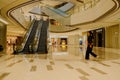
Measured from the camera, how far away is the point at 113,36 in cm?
2506

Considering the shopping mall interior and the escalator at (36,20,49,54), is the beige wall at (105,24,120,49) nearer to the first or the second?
the shopping mall interior

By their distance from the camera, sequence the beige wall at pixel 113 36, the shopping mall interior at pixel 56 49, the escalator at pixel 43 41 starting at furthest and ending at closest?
the beige wall at pixel 113 36, the escalator at pixel 43 41, the shopping mall interior at pixel 56 49

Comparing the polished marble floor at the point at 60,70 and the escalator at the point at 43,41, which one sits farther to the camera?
the escalator at the point at 43,41

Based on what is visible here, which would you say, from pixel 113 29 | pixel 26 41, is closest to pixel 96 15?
pixel 26 41

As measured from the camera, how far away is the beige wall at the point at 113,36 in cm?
2385

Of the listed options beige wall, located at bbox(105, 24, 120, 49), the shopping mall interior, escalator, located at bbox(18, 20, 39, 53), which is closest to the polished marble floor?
the shopping mall interior

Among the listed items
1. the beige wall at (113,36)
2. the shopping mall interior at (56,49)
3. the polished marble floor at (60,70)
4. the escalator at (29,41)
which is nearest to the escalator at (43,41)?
the shopping mall interior at (56,49)

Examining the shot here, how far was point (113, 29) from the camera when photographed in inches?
990

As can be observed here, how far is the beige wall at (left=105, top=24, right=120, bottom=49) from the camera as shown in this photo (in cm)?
2385

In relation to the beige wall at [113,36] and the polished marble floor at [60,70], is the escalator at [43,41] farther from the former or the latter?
the beige wall at [113,36]

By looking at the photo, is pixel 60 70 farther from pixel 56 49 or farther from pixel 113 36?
pixel 113 36

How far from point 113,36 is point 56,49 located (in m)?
7.73

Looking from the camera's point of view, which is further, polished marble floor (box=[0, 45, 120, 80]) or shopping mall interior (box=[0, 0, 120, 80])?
shopping mall interior (box=[0, 0, 120, 80])

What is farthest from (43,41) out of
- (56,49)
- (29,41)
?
(56,49)
